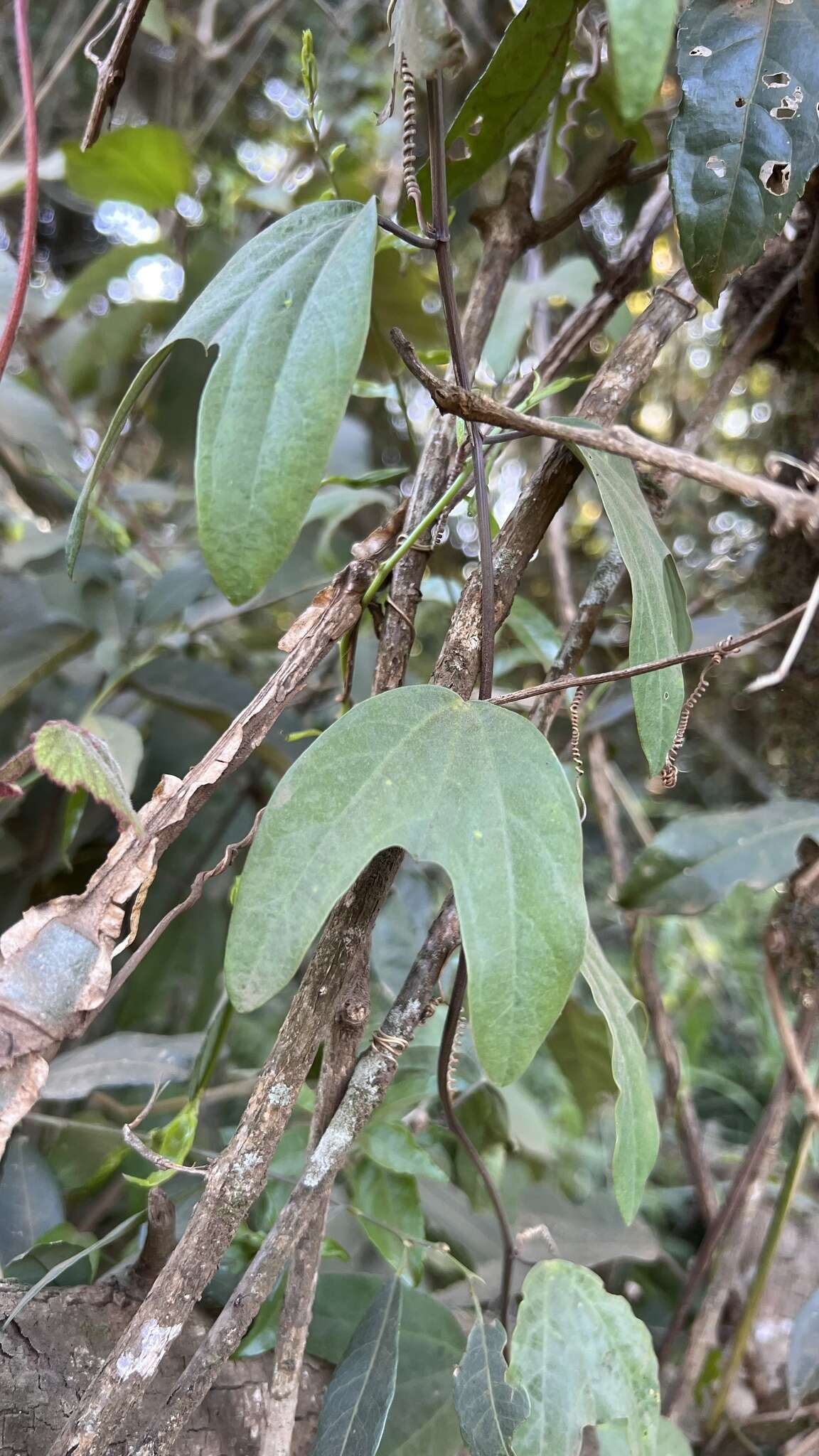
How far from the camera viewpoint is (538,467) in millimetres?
534

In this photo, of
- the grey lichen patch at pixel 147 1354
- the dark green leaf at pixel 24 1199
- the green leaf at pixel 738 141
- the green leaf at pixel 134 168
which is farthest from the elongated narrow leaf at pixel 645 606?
the green leaf at pixel 134 168

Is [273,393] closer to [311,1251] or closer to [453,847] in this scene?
[453,847]

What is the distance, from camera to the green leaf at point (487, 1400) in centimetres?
43

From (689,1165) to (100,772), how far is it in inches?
32.4

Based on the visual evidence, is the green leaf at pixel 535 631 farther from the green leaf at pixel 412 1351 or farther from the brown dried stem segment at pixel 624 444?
the green leaf at pixel 412 1351

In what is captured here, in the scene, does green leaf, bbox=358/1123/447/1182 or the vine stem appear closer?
green leaf, bbox=358/1123/447/1182

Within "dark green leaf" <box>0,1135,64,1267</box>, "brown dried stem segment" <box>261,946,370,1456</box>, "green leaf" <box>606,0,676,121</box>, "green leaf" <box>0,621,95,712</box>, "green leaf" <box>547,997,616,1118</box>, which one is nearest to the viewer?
"green leaf" <box>606,0,676,121</box>

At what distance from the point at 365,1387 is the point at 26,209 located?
644mm

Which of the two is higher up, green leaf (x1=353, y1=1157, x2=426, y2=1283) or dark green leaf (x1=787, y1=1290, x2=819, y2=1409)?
green leaf (x1=353, y1=1157, x2=426, y2=1283)

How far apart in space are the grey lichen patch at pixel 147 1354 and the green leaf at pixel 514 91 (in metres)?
0.66

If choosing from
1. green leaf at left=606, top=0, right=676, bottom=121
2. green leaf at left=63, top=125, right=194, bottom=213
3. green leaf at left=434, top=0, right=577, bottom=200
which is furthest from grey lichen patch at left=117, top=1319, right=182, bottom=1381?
green leaf at left=63, top=125, right=194, bottom=213

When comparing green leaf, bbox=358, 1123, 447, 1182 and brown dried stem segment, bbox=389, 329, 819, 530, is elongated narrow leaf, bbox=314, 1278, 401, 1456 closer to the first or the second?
green leaf, bbox=358, 1123, 447, 1182

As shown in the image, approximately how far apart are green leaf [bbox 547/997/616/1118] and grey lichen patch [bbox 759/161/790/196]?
718mm

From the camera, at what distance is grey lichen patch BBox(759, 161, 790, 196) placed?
1.57ft
